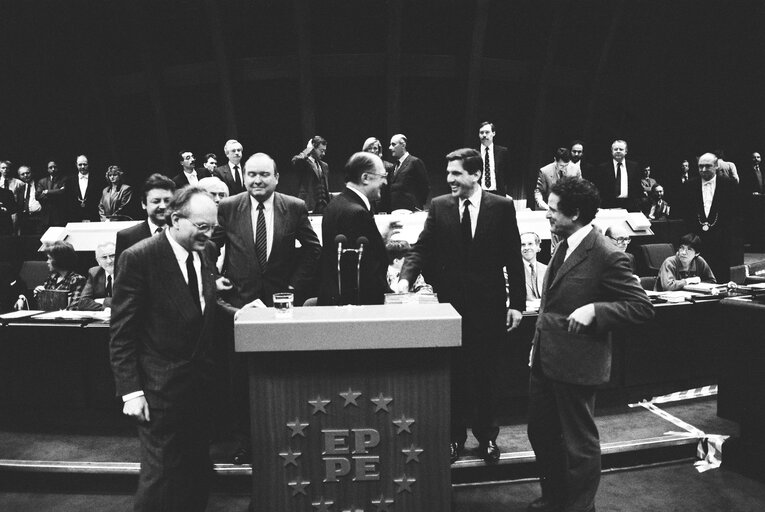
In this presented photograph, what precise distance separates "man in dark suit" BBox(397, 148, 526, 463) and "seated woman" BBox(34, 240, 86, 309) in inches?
123

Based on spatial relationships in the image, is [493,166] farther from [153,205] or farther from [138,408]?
[138,408]

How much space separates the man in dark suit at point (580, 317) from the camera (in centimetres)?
254

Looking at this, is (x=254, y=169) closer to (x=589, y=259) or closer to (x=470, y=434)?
(x=589, y=259)

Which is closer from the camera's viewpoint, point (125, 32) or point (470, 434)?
point (470, 434)

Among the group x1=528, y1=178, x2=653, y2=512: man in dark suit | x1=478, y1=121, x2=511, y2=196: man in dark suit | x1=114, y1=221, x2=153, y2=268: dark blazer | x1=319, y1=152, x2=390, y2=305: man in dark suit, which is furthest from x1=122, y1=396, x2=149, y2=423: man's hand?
x1=478, y1=121, x2=511, y2=196: man in dark suit

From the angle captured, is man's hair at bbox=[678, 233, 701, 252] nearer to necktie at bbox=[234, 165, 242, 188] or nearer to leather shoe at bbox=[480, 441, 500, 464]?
leather shoe at bbox=[480, 441, 500, 464]

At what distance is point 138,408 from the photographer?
2.23m

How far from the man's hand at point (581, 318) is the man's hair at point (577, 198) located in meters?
0.42

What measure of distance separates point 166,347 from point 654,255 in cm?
622

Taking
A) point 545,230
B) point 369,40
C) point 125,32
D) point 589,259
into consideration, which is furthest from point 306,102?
point 589,259

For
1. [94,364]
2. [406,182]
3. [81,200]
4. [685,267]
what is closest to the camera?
[94,364]

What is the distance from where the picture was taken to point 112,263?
460cm

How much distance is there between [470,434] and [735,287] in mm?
2679

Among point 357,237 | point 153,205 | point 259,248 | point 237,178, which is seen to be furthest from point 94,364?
point 237,178
